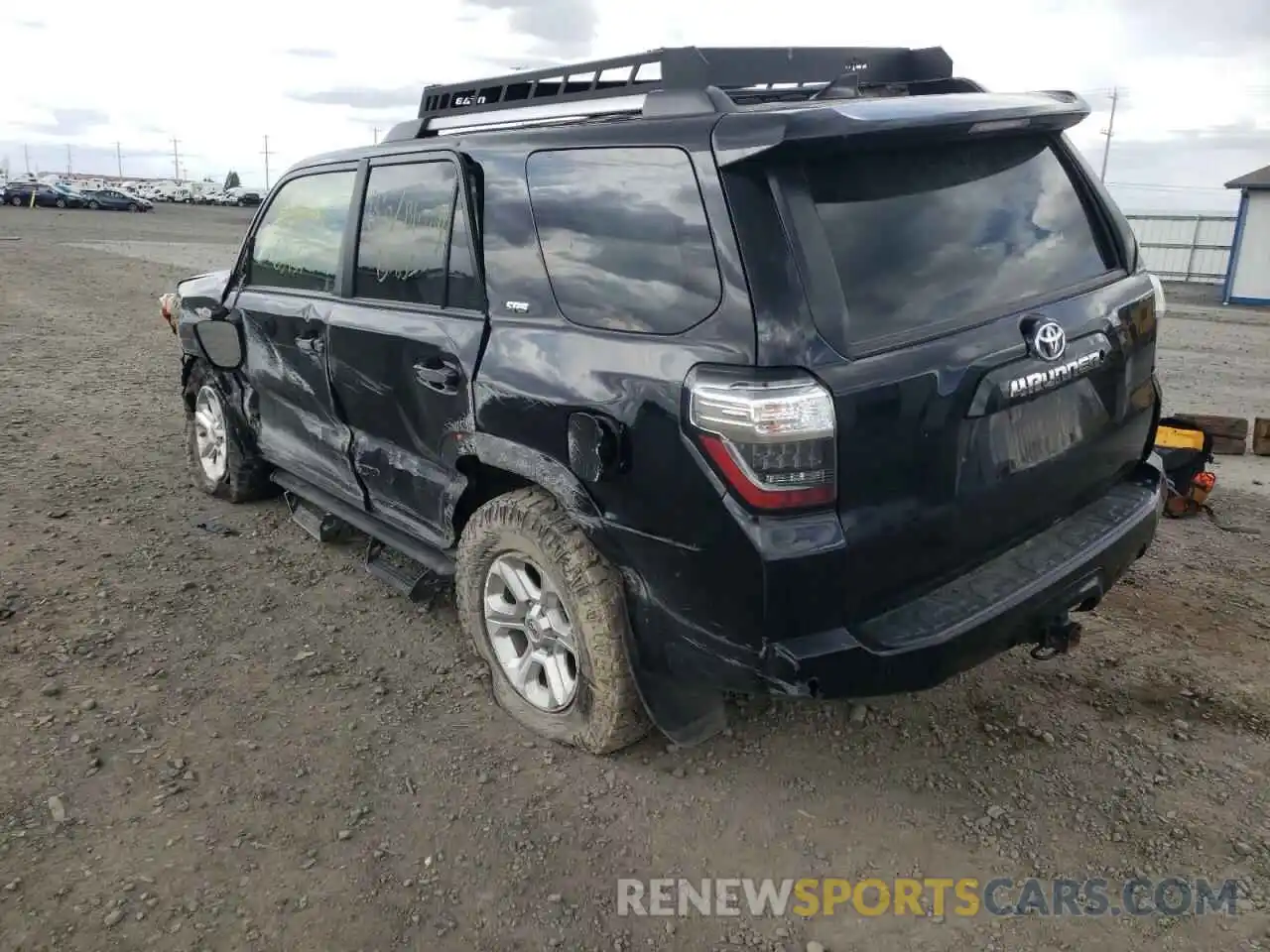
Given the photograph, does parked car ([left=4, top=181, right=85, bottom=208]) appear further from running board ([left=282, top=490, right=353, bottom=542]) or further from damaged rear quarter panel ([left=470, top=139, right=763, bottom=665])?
damaged rear quarter panel ([left=470, top=139, right=763, bottom=665])

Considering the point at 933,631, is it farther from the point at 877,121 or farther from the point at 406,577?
the point at 406,577

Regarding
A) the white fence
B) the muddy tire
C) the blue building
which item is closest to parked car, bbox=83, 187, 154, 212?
the white fence

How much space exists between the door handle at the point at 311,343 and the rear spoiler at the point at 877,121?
2263mm

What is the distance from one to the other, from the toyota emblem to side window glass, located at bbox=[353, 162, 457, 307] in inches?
76.7

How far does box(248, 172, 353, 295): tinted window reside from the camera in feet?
13.2

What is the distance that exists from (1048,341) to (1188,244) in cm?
2509

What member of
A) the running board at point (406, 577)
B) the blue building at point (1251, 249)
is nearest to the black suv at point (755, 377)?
the running board at point (406, 577)

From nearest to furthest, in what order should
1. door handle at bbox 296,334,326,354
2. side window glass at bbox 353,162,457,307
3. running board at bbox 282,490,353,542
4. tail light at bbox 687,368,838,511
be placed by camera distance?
tail light at bbox 687,368,838,511, side window glass at bbox 353,162,457,307, door handle at bbox 296,334,326,354, running board at bbox 282,490,353,542

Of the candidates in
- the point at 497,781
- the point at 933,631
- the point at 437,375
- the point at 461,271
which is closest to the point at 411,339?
the point at 437,375

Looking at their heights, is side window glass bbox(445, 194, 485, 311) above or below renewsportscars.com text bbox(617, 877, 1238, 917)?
above

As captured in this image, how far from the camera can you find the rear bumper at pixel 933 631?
7.70 feet

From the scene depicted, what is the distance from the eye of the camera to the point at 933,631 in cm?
242

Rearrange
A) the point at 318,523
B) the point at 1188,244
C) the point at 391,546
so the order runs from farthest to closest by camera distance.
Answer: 1. the point at 1188,244
2. the point at 318,523
3. the point at 391,546

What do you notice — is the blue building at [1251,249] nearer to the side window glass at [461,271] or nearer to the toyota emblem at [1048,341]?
the toyota emblem at [1048,341]
